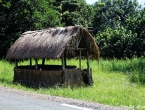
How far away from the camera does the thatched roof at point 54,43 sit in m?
14.2

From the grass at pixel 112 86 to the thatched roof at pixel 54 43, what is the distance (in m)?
1.83

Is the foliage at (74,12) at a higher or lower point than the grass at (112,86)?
higher

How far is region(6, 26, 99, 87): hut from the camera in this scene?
555 inches

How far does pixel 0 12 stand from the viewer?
29391mm

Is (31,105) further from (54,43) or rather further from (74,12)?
(74,12)

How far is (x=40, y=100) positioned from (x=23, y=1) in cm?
2123

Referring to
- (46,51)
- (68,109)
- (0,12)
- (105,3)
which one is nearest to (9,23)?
(0,12)

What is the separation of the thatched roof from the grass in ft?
6.00

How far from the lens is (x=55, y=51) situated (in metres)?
14.0

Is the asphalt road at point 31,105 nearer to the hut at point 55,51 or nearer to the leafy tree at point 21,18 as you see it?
the hut at point 55,51

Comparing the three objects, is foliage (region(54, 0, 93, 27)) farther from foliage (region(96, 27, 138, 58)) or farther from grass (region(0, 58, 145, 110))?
grass (region(0, 58, 145, 110))

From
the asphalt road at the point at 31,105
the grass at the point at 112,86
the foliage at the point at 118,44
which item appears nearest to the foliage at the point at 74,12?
the foliage at the point at 118,44

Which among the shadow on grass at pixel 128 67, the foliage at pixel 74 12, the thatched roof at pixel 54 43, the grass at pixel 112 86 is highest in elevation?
the foliage at pixel 74 12

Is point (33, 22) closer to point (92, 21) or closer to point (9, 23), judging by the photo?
point (9, 23)
